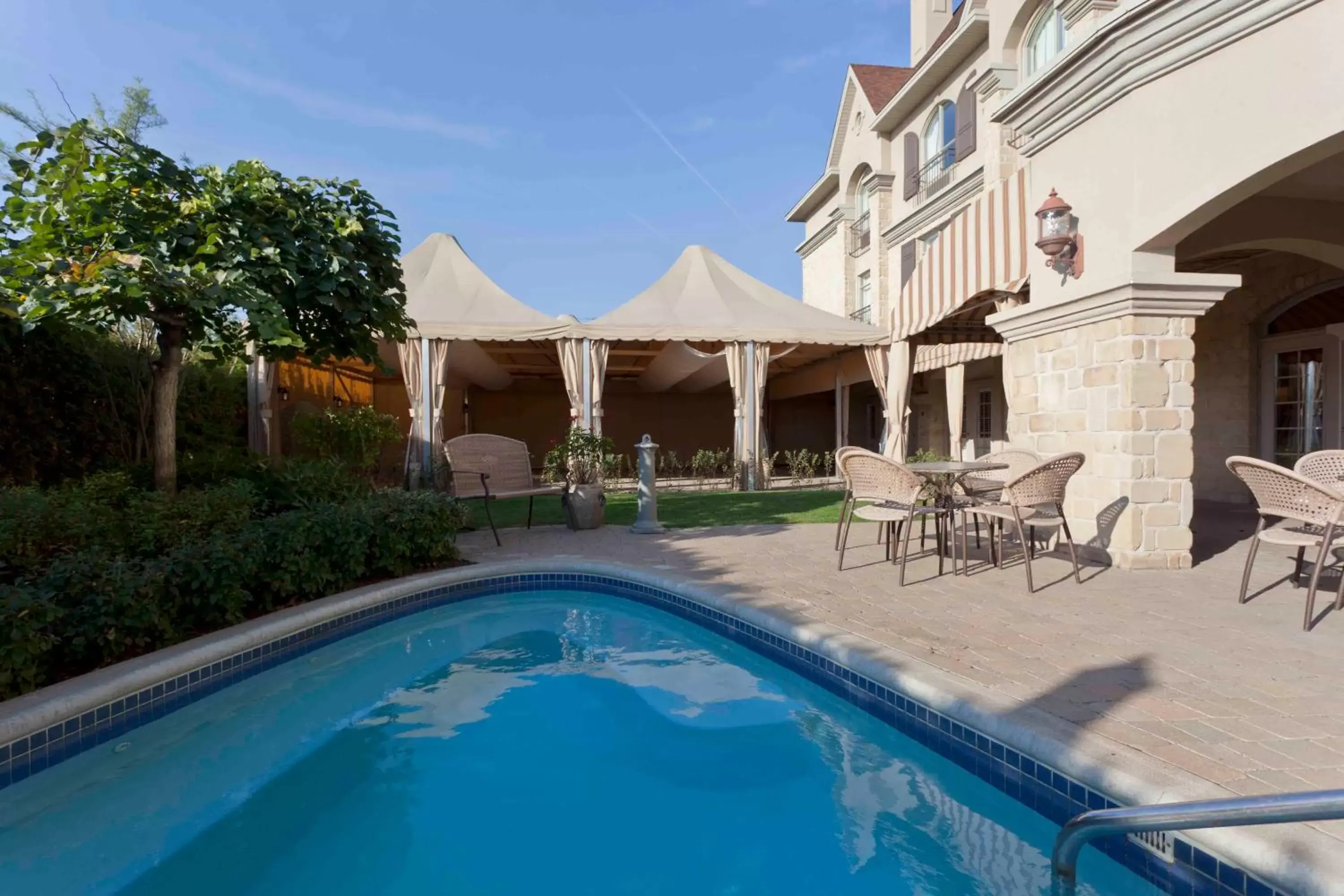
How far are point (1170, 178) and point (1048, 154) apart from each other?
1.08 metres

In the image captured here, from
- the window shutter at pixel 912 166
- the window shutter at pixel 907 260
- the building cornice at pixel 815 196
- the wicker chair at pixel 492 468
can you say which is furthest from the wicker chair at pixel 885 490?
the building cornice at pixel 815 196

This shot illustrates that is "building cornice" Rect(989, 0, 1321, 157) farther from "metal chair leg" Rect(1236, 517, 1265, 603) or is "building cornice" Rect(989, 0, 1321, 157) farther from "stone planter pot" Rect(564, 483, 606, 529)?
"stone planter pot" Rect(564, 483, 606, 529)

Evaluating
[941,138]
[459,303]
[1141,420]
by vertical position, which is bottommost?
[1141,420]

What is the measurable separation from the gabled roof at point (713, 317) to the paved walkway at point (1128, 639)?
5104 millimetres

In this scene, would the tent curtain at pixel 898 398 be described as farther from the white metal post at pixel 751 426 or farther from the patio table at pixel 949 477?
the patio table at pixel 949 477

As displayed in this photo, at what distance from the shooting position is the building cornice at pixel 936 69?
39.0ft

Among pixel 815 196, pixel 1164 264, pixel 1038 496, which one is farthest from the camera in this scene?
pixel 815 196

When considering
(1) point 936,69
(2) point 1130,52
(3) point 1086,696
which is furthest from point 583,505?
(1) point 936,69

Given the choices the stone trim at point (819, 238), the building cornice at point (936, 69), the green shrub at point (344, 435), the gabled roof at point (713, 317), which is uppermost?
the building cornice at point (936, 69)

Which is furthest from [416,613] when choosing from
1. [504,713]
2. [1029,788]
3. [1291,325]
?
[1291,325]

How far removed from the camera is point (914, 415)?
15.2 meters

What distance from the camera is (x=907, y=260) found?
592 inches

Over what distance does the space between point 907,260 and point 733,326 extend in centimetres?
685

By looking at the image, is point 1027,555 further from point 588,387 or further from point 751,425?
point 588,387
